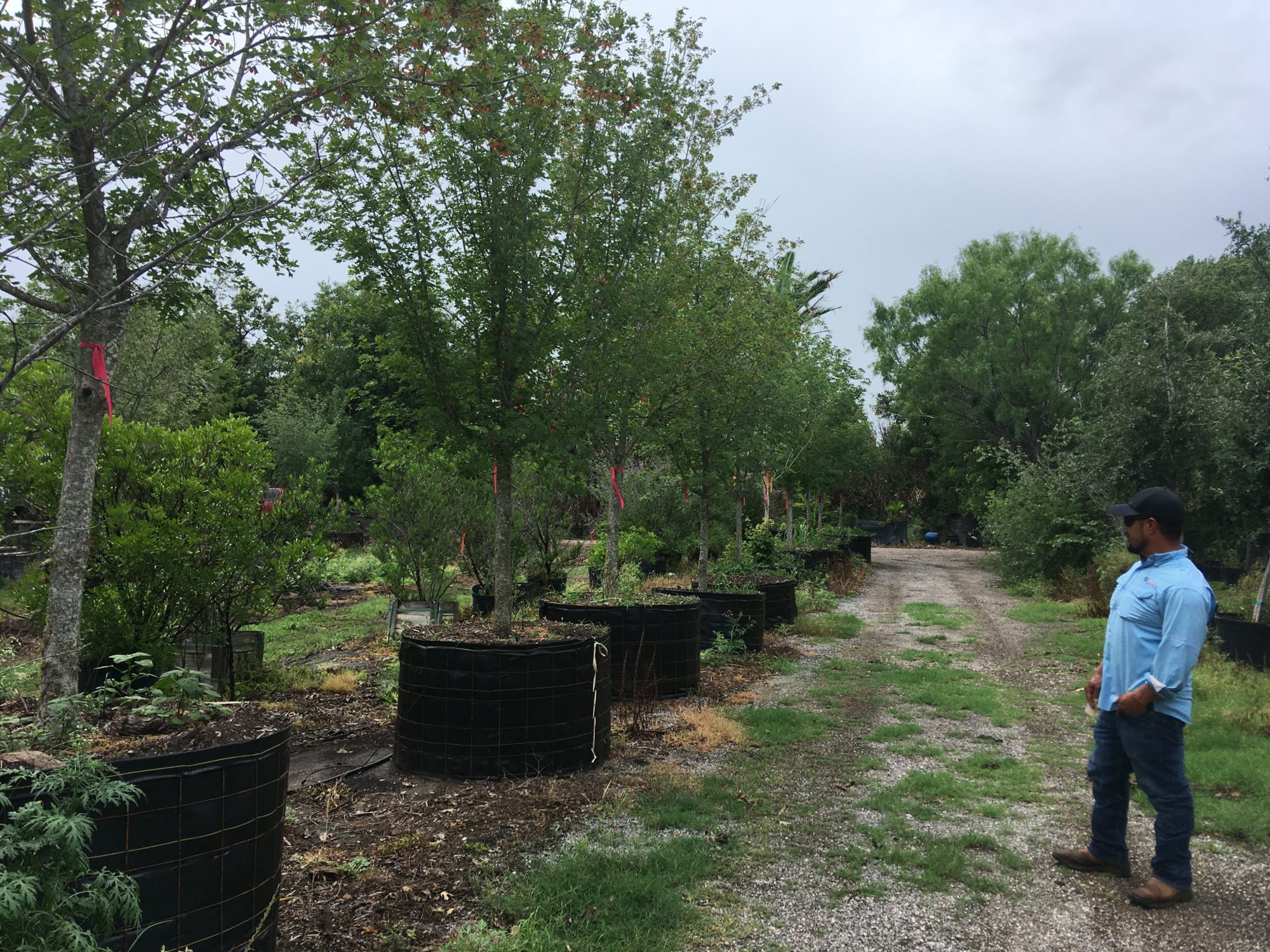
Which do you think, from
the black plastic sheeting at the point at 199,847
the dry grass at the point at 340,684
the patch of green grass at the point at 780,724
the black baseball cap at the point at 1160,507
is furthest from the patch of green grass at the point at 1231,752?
the dry grass at the point at 340,684

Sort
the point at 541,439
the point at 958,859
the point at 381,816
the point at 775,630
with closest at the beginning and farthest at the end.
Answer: the point at 958,859 → the point at 381,816 → the point at 541,439 → the point at 775,630

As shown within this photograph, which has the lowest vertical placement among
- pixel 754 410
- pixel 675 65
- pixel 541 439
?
pixel 541 439

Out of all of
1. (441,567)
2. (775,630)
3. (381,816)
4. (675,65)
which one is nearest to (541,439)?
(381,816)

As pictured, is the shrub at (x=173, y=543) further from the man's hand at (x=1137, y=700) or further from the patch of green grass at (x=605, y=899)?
the man's hand at (x=1137, y=700)

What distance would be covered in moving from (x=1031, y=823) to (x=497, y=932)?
9.82 feet

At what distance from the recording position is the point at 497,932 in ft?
9.74

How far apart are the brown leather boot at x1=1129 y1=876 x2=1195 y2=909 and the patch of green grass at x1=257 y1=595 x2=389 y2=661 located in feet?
25.6

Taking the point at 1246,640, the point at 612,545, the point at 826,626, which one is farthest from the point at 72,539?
the point at 826,626

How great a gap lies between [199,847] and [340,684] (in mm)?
4814

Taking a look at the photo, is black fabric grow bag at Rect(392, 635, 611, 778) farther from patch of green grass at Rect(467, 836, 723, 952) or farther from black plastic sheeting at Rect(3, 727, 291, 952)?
black plastic sheeting at Rect(3, 727, 291, 952)

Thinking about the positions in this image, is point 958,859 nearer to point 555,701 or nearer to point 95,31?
point 555,701

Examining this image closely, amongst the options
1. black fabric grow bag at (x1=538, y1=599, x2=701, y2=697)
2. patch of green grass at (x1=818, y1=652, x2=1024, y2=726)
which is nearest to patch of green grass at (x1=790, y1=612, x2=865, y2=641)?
patch of green grass at (x1=818, y1=652, x2=1024, y2=726)

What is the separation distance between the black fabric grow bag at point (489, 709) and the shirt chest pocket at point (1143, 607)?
290 cm

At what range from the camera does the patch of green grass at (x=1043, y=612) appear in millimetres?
13320
